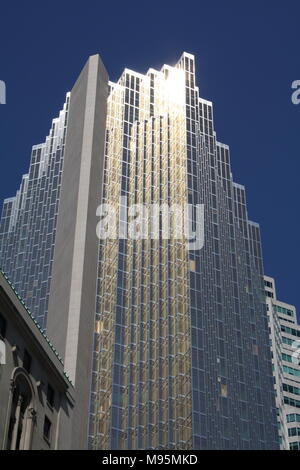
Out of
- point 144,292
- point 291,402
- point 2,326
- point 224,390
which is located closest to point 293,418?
point 291,402

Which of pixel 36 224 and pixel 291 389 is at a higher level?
pixel 36 224

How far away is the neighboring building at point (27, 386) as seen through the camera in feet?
221

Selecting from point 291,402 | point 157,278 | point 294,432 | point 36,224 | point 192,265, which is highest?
point 36,224

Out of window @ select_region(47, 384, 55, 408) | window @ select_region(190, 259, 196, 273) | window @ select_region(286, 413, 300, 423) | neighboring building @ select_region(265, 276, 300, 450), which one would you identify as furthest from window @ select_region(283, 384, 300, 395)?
window @ select_region(47, 384, 55, 408)

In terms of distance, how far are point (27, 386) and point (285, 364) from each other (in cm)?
11848

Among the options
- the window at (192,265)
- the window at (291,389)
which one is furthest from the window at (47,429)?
the window at (291,389)

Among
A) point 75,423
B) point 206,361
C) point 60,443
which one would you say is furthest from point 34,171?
point 60,443

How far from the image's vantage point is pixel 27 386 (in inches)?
2793

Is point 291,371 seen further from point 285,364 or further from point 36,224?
point 36,224

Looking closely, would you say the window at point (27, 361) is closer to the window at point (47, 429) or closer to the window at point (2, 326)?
the window at point (2, 326)

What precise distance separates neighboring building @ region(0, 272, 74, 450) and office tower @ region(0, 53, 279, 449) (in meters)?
48.2

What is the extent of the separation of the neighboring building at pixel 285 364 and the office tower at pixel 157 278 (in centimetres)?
1898

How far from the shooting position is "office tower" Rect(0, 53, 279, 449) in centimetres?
13025

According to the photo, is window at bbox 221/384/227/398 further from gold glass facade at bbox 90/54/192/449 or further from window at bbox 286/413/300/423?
window at bbox 286/413/300/423
